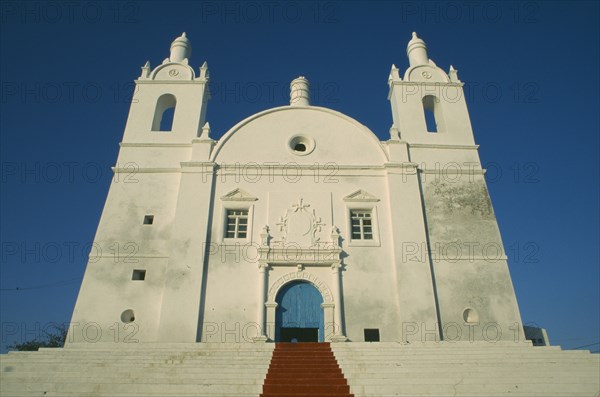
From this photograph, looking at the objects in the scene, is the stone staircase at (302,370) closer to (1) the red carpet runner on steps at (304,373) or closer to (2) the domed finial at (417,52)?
(1) the red carpet runner on steps at (304,373)

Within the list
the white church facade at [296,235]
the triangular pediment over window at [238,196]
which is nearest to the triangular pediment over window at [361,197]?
the white church facade at [296,235]

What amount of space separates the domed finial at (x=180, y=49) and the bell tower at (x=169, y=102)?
0.05 metres

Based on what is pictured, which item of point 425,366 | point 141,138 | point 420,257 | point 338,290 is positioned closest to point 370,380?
point 425,366

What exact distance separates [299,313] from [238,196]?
15.8ft

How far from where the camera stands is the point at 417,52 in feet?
70.3

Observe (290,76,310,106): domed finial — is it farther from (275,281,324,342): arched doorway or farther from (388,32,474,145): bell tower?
(275,281,324,342): arched doorway

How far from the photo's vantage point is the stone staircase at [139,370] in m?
9.00

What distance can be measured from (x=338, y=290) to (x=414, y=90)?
10.1 metres

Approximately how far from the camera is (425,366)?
400 inches

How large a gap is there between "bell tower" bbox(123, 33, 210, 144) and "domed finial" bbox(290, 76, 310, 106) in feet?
12.9

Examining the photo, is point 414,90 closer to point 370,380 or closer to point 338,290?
point 338,290

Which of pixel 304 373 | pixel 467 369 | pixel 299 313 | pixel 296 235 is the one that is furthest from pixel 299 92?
A: pixel 467 369

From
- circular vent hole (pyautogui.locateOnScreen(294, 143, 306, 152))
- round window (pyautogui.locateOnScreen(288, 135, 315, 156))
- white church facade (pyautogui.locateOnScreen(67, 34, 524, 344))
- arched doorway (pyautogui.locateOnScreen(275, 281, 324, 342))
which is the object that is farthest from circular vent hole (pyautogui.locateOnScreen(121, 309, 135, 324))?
circular vent hole (pyautogui.locateOnScreen(294, 143, 306, 152))

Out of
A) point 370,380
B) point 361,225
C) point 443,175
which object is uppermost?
point 443,175
